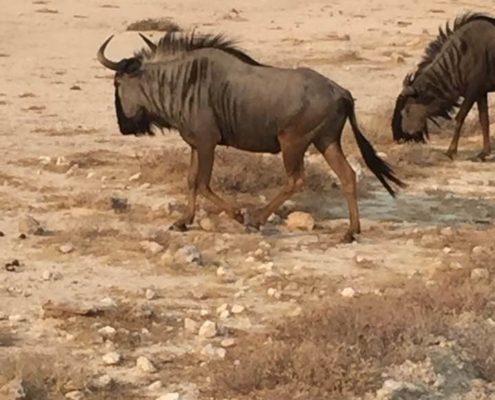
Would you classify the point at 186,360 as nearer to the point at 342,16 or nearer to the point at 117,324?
the point at 117,324

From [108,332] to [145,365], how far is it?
0.53 metres

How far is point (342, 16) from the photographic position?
30.3m

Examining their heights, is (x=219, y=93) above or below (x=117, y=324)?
above

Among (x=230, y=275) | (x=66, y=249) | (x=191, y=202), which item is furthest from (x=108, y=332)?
(x=191, y=202)

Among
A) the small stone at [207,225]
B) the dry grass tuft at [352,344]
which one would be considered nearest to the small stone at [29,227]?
the small stone at [207,225]

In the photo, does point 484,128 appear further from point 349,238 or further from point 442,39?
point 349,238

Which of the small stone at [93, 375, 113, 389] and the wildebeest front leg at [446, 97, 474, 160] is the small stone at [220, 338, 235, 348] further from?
the wildebeest front leg at [446, 97, 474, 160]

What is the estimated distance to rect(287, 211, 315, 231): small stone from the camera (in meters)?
8.94

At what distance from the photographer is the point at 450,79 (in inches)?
482

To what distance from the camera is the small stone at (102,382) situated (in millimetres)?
5535

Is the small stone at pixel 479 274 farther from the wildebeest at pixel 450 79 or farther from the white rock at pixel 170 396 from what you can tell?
the wildebeest at pixel 450 79

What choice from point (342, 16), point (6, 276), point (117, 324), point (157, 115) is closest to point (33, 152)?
point (157, 115)

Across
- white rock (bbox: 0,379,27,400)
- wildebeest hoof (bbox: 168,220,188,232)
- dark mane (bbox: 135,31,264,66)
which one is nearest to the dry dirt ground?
white rock (bbox: 0,379,27,400)

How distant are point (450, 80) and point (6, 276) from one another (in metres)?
6.43
